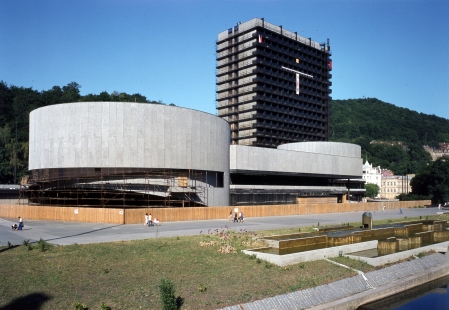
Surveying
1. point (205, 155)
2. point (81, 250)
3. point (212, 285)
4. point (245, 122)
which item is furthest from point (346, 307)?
point (245, 122)

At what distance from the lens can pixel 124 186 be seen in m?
47.5

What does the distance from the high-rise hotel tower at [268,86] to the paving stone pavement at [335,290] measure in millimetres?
81710

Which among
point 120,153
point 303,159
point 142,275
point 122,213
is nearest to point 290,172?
point 303,159

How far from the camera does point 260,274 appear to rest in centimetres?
1856

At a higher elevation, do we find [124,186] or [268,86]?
[268,86]

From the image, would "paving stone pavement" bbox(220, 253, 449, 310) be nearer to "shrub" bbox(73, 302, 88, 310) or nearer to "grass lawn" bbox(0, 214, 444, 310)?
"grass lawn" bbox(0, 214, 444, 310)

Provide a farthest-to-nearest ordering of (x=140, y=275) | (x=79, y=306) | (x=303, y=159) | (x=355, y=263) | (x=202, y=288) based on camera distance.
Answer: (x=303, y=159) < (x=355, y=263) < (x=140, y=275) < (x=202, y=288) < (x=79, y=306)

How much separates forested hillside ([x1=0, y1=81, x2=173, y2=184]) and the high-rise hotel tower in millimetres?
25998

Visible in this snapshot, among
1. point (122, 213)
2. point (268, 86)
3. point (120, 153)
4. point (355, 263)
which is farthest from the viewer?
point (268, 86)

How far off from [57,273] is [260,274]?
8.53m

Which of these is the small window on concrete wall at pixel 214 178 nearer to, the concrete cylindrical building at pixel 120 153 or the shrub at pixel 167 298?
the concrete cylindrical building at pixel 120 153

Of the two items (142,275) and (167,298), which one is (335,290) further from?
(142,275)

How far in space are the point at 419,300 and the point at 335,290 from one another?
17.1 ft

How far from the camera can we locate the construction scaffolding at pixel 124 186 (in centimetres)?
4806
